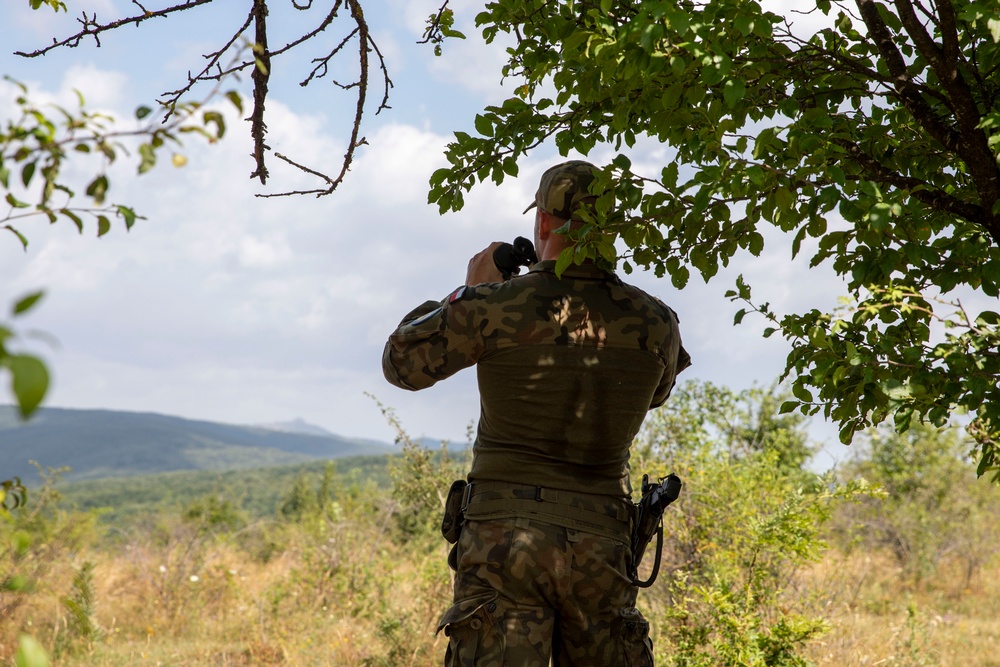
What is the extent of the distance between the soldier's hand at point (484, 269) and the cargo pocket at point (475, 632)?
1.16 meters

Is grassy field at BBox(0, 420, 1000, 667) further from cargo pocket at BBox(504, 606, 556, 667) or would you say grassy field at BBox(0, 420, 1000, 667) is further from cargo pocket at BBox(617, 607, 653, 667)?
cargo pocket at BBox(617, 607, 653, 667)

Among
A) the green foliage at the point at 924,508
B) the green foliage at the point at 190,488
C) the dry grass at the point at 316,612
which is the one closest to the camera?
the dry grass at the point at 316,612

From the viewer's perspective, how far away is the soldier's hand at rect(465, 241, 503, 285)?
3240 millimetres

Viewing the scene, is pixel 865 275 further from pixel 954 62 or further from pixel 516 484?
pixel 516 484

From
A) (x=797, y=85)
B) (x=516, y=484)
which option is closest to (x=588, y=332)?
(x=516, y=484)

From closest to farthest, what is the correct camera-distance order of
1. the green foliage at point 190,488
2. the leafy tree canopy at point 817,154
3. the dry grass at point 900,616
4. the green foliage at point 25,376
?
the green foliage at point 25,376
the leafy tree canopy at point 817,154
the dry grass at point 900,616
the green foliage at point 190,488

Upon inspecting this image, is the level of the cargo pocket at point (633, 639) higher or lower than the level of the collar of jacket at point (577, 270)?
lower

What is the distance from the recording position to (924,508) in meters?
12.5

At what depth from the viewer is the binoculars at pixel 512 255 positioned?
10.6 feet

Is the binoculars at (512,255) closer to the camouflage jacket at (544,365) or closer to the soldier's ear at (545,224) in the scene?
the soldier's ear at (545,224)

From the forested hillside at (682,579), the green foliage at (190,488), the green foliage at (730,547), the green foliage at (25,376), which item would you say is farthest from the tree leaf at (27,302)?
the green foliage at (190,488)

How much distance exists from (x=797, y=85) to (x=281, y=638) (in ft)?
18.5

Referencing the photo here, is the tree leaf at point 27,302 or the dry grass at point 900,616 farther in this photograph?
the dry grass at point 900,616

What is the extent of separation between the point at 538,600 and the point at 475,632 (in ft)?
0.77
